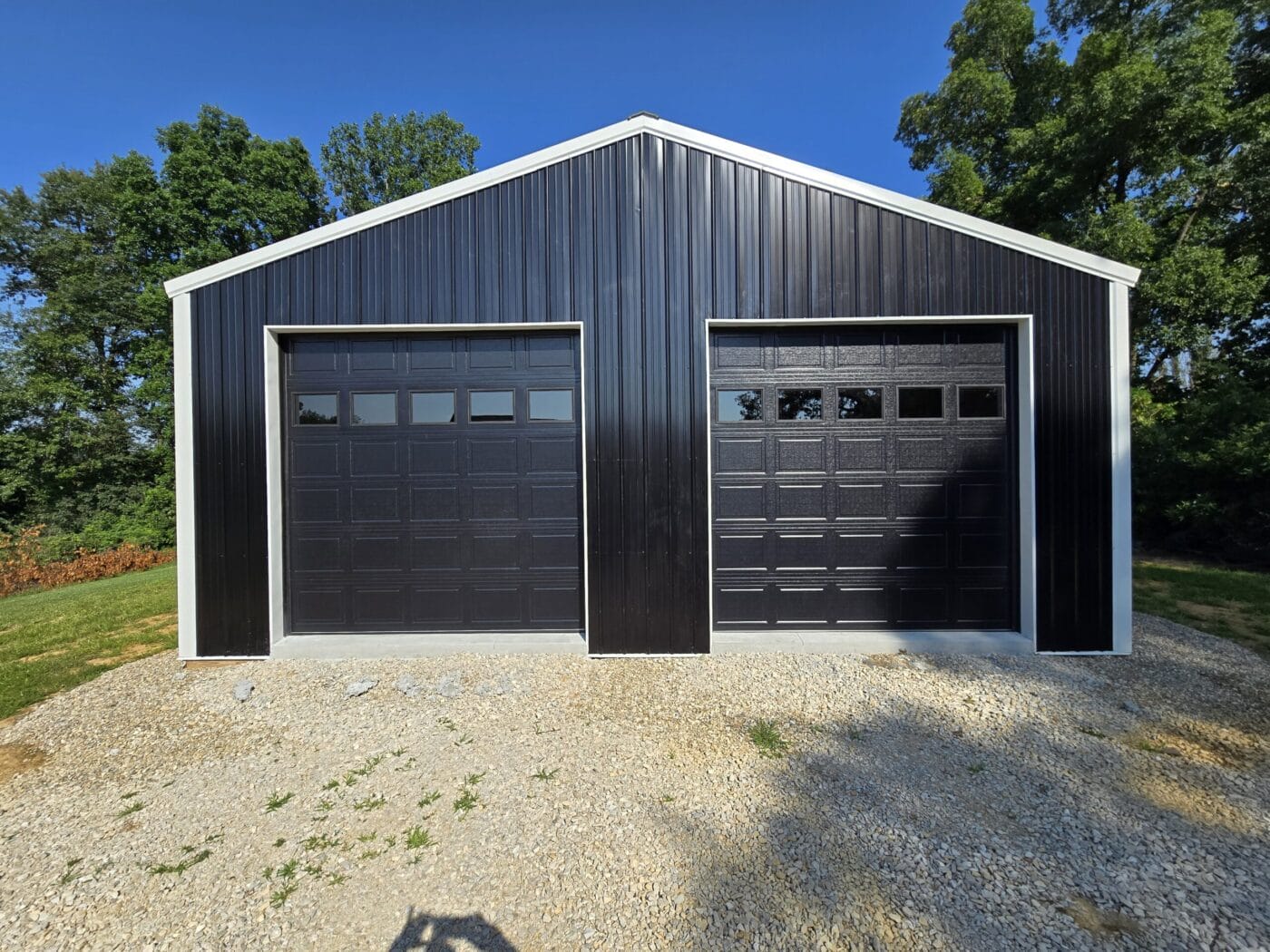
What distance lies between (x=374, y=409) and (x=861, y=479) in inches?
210

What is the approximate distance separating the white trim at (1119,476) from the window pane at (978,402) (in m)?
1.01

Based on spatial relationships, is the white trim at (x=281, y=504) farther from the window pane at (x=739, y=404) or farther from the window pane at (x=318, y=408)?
the window pane at (x=739, y=404)

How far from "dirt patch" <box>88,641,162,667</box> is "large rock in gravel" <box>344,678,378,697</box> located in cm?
290

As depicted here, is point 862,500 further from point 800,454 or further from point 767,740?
point 767,740

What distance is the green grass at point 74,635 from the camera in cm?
470

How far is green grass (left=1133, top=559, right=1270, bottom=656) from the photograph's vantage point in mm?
5492

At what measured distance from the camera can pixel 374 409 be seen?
5.36 metres

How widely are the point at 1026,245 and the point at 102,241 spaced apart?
1114 inches

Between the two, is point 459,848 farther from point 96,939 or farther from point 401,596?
point 401,596

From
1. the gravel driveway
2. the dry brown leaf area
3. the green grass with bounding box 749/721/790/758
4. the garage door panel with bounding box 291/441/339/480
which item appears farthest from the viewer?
the dry brown leaf area

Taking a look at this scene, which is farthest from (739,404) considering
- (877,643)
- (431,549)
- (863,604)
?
(431,549)

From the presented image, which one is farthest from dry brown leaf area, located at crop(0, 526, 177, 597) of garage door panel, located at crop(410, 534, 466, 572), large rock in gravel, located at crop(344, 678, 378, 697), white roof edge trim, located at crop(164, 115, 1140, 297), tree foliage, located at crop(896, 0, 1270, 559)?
tree foliage, located at crop(896, 0, 1270, 559)

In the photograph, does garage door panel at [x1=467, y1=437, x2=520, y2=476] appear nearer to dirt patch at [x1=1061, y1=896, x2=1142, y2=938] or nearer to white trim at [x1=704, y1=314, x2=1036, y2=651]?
white trim at [x1=704, y1=314, x2=1036, y2=651]

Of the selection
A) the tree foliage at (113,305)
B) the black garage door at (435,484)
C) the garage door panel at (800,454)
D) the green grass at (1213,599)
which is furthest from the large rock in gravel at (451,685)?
the tree foliage at (113,305)
